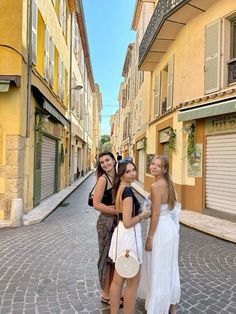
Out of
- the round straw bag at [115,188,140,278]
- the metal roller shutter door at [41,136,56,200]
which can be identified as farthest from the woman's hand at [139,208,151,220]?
the metal roller shutter door at [41,136,56,200]

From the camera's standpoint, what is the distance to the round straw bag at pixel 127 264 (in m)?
2.77

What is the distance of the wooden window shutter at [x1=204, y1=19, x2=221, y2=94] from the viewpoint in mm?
8875

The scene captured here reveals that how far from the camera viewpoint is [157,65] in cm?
1457

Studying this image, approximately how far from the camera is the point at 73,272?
445 centimetres

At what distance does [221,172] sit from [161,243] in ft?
21.0

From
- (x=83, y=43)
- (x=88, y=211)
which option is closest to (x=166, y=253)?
(x=88, y=211)

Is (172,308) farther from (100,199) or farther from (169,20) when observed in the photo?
(169,20)

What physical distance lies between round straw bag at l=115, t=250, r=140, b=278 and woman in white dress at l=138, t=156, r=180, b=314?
0.95ft

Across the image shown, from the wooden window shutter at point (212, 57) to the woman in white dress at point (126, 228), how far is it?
6882mm

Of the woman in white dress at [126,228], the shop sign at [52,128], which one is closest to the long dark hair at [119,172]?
the woman in white dress at [126,228]

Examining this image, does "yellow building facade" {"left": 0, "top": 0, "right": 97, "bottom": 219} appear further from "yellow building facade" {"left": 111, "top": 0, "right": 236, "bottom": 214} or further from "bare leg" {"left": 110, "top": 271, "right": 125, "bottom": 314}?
"bare leg" {"left": 110, "top": 271, "right": 125, "bottom": 314}

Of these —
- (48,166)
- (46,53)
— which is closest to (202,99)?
(46,53)

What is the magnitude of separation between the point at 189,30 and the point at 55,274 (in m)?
8.77

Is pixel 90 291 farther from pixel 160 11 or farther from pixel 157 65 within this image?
pixel 157 65
